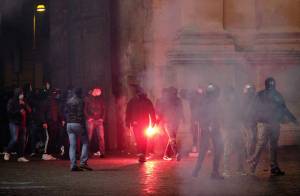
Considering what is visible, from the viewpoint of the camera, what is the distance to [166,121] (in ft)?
63.2

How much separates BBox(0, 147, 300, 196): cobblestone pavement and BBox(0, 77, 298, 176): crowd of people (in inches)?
19.1

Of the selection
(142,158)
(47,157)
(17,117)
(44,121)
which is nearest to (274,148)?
(142,158)

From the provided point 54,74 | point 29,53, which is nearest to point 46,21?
point 29,53

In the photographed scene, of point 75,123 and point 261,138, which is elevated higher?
point 75,123

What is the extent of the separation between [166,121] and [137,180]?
5.01m

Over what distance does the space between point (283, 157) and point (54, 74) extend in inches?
403


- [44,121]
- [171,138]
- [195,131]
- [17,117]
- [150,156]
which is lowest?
[150,156]

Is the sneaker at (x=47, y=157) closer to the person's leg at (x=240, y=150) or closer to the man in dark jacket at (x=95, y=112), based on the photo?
the man in dark jacket at (x=95, y=112)

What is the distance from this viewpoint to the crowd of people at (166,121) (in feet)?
48.8

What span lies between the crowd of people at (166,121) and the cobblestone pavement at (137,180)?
1.59ft

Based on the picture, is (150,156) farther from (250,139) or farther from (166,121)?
(250,139)

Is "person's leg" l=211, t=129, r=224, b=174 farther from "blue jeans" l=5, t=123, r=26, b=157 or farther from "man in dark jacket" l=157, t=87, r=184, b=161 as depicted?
"blue jeans" l=5, t=123, r=26, b=157

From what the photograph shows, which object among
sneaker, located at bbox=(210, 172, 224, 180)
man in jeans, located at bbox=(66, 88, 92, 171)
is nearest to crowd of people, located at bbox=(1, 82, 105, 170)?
man in jeans, located at bbox=(66, 88, 92, 171)

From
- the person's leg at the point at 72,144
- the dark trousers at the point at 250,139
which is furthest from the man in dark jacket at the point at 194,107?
the person's leg at the point at 72,144
